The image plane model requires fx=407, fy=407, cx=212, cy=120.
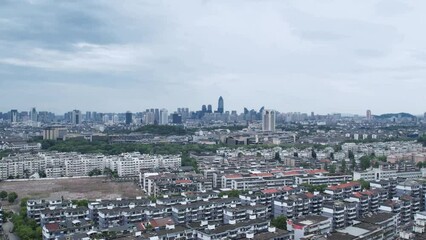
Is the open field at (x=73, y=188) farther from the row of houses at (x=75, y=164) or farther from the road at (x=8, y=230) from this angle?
the road at (x=8, y=230)

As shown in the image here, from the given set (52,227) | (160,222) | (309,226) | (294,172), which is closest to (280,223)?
(309,226)

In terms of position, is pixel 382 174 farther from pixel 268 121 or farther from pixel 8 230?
pixel 268 121

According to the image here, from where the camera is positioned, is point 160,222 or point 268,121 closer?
point 160,222

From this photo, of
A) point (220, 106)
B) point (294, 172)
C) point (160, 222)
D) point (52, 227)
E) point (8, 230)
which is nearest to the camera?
point (52, 227)

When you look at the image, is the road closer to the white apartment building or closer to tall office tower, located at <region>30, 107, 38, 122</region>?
the white apartment building

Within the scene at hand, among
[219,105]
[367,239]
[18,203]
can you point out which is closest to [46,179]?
[18,203]

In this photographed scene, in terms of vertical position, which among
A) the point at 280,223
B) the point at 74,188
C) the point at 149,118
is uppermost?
the point at 149,118

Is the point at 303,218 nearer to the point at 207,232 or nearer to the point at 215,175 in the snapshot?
the point at 207,232

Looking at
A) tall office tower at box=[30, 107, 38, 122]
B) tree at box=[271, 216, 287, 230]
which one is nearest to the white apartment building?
tree at box=[271, 216, 287, 230]
